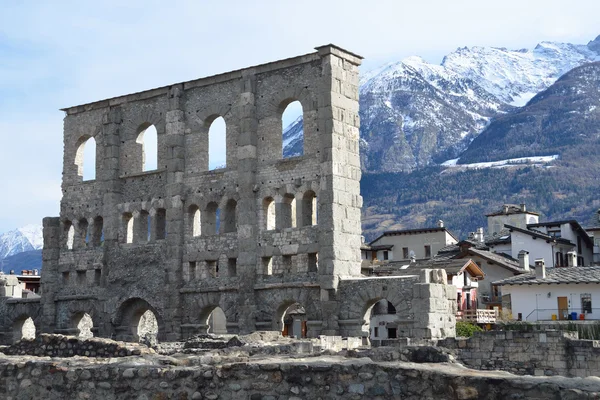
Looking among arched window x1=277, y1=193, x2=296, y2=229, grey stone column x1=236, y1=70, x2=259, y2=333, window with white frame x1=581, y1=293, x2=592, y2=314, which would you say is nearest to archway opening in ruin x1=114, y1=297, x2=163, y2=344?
grey stone column x1=236, y1=70, x2=259, y2=333

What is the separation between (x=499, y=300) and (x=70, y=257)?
29.7 meters

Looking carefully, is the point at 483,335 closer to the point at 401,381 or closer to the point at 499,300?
the point at 401,381

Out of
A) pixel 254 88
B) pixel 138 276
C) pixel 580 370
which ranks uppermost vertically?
pixel 254 88

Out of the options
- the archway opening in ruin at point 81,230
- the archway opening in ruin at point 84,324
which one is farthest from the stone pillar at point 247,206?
the archway opening in ruin at point 84,324

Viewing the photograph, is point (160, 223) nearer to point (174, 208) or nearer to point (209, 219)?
point (174, 208)

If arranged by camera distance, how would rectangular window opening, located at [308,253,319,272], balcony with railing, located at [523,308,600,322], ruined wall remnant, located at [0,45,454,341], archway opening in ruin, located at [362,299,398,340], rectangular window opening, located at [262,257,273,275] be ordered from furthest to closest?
1. archway opening in ruin, located at [362,299,398,340]
2. balcony with railing, located at [523,308,600,322]
3. rectangular window opening, located at [262,257,273,275]
4. rectangular window opening, located at [308,253,319,272]
5. ruined wall remnant, located at [0,45,454,341]

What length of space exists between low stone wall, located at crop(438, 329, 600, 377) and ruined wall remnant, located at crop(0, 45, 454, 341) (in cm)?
865

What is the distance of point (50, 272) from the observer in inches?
1729

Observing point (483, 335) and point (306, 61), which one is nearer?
point (483, 335)

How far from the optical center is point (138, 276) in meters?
40.6

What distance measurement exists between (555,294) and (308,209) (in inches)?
814

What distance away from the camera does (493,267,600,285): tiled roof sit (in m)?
50.8

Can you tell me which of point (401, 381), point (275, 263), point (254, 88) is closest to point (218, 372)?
point (401, 381)

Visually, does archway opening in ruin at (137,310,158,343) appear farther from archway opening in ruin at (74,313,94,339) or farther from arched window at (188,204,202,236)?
arched window at (188,204,202,236)
